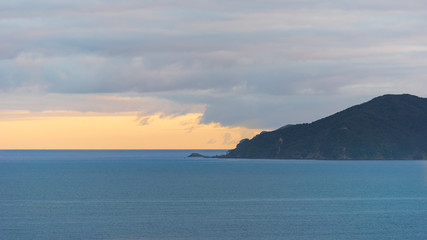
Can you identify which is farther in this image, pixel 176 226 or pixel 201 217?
pixel 201 217

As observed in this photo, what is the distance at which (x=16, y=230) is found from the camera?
9288 centimetres

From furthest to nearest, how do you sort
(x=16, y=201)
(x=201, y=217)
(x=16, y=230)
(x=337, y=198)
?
(x=337, y=198) < (x=16, y=201) < (x=201, y=217) < (x=16, y=230)

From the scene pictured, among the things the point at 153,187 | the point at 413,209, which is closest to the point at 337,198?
the point at 413,209

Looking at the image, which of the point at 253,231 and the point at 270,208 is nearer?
the point at 253,231

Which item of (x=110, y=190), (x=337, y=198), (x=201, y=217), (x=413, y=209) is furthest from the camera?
(x=110, y=190)

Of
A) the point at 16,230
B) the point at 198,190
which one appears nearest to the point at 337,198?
the point at 198,190

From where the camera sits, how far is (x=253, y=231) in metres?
93.1

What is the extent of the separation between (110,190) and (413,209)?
265 ft

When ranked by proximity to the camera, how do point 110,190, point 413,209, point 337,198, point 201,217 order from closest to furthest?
point 201,217 < point 413,209 < point 337,198 < point 110,190

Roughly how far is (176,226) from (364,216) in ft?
120

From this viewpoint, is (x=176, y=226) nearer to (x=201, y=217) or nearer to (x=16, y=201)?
(x=201, y=217)

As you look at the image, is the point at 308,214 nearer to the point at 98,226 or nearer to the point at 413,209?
the point at 413,209

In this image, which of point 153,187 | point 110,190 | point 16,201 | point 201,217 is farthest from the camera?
point 153,187

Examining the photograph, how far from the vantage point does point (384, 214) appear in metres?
113
